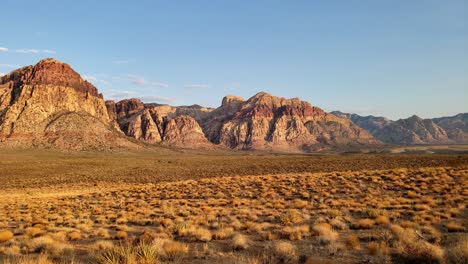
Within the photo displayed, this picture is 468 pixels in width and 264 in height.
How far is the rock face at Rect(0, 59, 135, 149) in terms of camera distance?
4916 inches

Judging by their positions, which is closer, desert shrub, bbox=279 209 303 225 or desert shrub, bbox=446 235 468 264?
desert shrub, bbox=446 235 468 264

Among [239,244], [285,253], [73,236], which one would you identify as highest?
[285,253]

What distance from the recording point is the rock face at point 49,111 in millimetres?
124875

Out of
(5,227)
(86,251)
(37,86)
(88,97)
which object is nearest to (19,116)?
(37,86)

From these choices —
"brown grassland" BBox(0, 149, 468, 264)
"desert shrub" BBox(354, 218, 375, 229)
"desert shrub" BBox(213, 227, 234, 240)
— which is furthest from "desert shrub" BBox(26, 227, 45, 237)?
"desert shrub" BBox(354, 218, 375, 229)

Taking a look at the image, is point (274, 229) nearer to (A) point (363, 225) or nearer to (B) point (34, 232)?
(A) point (363, 225)

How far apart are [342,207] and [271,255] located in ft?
32.8

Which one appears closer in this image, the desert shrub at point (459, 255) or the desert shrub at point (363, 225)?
the desert shrub at point (459, 255)

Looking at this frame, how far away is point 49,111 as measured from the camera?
138500 millimetres

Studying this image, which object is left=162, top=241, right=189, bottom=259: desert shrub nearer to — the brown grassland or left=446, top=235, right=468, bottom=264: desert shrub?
the brown grassland

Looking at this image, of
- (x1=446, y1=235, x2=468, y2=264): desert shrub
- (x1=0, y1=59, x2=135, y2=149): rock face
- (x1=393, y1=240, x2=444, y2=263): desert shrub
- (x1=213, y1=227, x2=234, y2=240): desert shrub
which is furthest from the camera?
(x1=0, y1=59, x2=135, y2=149): rock face

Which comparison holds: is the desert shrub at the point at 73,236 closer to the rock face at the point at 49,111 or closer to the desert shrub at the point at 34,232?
the desert shrub at the point at 34,232

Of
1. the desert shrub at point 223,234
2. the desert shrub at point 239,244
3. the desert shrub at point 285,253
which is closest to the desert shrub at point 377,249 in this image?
the desert shrub at point 285,253

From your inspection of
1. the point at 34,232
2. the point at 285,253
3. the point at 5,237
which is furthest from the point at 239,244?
the point at 5,237
